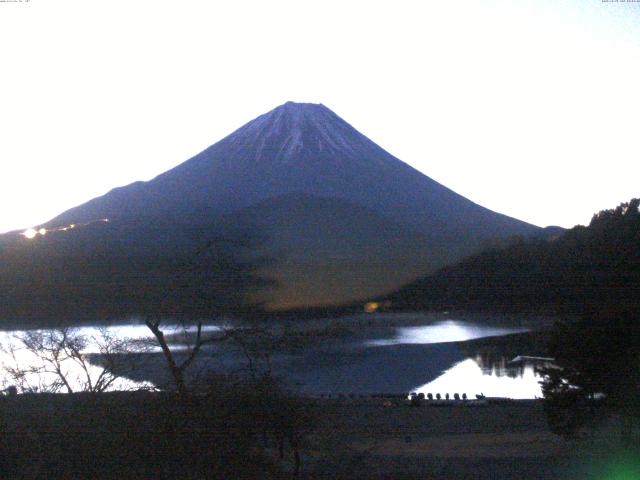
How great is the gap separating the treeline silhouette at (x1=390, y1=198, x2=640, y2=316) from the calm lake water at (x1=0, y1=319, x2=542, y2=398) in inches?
27.0

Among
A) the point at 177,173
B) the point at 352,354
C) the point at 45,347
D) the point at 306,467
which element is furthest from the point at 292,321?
the point at 177,173

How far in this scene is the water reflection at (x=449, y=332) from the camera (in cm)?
1552

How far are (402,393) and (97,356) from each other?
325 inches

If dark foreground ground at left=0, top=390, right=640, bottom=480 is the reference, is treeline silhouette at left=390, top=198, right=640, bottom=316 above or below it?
above

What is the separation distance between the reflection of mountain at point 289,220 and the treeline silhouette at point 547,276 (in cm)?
68

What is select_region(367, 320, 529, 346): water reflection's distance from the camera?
15516 mm

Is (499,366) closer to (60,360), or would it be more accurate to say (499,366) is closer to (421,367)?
(421,367)

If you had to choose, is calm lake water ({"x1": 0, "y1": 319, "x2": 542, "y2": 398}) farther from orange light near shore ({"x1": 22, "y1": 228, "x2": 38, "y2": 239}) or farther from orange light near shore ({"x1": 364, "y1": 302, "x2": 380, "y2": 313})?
orange light near shore ({"x1": 22, "y1": 228, "x2": 38, "y2": 239})

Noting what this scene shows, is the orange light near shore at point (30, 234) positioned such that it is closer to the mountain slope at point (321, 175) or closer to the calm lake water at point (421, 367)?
the calm lake water at point (421, 367)

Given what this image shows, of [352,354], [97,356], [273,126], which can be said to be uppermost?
[273,126]

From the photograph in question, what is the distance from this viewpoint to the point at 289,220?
12758mm

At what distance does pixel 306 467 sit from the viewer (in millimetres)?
7309

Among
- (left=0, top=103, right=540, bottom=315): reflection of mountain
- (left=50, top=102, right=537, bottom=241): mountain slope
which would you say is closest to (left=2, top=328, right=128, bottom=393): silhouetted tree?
(left=0, top=103, right=540, bottom=315): reflection of mountain

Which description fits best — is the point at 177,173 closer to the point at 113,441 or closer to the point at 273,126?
the point at 273,126
